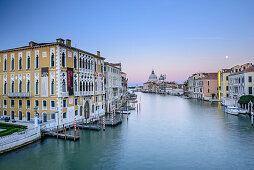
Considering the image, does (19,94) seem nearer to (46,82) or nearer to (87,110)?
(46,82)

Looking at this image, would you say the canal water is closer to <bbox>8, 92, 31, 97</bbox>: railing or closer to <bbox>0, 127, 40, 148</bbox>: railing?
<bbox>0, 127, 40, 148</bbox>: railing

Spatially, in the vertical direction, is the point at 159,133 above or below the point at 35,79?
below

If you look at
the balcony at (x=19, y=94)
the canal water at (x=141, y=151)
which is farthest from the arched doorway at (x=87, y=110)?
the balcony at (x=19, y=94)

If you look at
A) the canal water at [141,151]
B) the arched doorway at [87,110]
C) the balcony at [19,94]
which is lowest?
the canal water at [141,151]

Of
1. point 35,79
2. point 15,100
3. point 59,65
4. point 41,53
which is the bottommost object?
point 15,100

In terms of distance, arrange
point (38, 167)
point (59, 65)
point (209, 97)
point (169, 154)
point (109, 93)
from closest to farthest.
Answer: point (38, 167) < point (169, 154) < point (59, 65) < point (109, 93) < point (209, 97)

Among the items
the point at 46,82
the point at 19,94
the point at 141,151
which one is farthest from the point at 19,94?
the point at 141,151

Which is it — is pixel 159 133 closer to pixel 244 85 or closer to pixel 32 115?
pixel 32 115

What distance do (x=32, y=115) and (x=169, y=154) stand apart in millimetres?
18853

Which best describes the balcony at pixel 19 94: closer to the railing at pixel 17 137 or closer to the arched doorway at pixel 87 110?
the railing at pixel 17 137

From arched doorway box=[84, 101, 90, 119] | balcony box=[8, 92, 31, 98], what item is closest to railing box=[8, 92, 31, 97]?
balcony box=[8, 92, 31, 98]

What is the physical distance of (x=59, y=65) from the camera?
2336 cm

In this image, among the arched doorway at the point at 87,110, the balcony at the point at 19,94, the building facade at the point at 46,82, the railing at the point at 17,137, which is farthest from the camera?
the arched doorway at the point at 87,110

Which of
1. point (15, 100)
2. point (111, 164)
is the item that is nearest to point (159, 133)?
point (111, 164)
